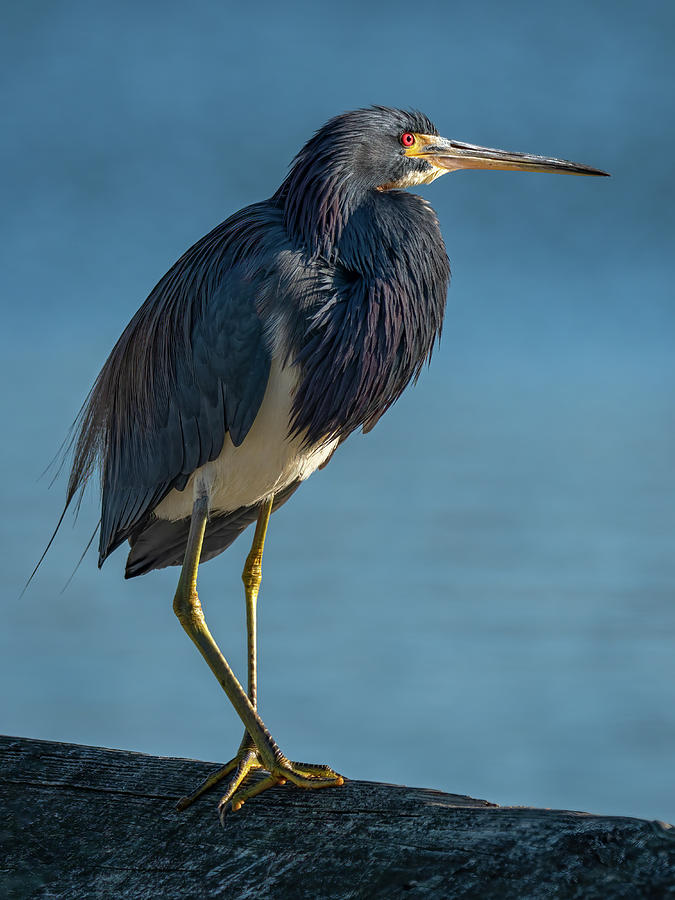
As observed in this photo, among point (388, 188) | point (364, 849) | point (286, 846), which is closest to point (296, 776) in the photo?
point (286, 846)

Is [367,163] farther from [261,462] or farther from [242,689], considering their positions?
[242,689]

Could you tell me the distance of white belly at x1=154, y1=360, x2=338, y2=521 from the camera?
2.83m

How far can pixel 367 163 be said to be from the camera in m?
2.99

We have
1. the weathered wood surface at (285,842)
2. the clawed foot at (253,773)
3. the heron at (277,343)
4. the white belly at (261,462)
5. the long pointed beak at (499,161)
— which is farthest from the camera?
the long pointed beak at (499,161)

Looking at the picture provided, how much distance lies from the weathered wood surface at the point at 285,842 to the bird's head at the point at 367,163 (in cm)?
151

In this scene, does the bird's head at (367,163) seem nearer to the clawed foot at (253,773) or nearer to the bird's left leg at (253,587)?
the bird's left leg at (253,587)

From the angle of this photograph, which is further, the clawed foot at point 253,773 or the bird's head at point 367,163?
the bird's head at point 367,163

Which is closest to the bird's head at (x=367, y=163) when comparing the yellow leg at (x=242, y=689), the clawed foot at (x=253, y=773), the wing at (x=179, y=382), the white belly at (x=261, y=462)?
the wing at (x=179, y=382)

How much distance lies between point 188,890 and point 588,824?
81cm

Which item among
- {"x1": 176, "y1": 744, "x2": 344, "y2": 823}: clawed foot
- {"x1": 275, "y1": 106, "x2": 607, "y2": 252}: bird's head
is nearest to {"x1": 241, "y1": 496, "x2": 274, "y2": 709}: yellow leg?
{"x1": 176, "y1": 744, "x2": 344, "y2": 823}: clawed foot

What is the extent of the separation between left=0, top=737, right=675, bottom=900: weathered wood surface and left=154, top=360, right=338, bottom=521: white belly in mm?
893

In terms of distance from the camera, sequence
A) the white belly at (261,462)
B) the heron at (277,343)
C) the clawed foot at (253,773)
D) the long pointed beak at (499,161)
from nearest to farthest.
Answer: the clawed foot at (253,773) → the heron at (277,343) → the white belly at (261,462) → the long pointed beak at (499,161)

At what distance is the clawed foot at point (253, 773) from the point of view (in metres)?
2.24

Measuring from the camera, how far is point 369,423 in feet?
10.7
